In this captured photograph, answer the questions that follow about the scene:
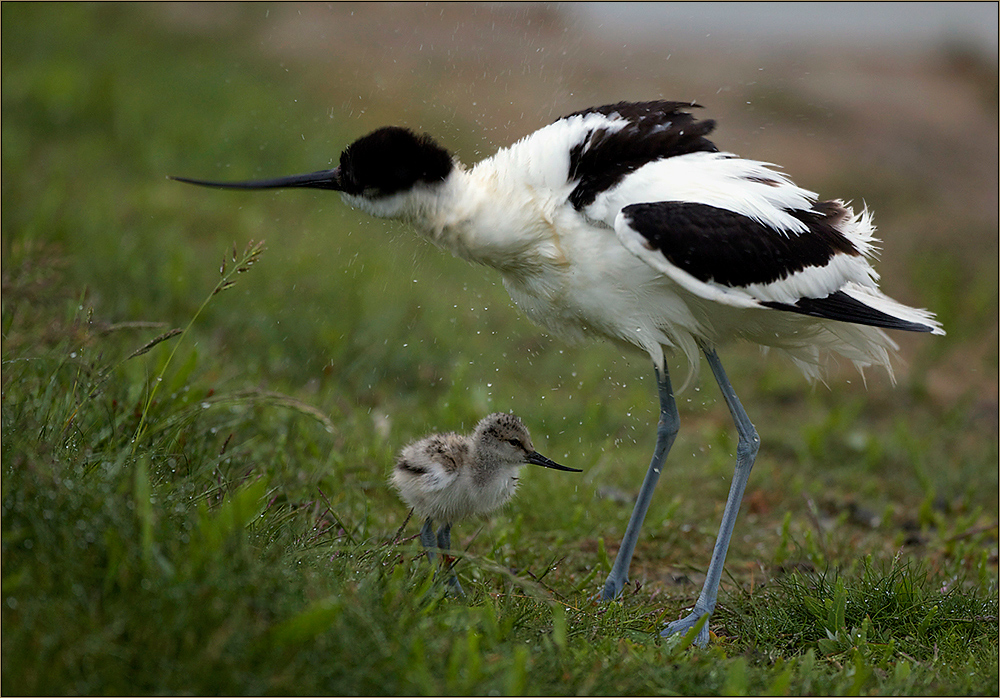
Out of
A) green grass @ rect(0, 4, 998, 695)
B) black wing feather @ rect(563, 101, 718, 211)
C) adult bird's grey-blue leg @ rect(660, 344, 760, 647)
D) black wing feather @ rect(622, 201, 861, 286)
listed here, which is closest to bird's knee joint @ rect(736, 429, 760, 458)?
adult bird's grey-blue leg @ rect(660, 344, 760, 647)

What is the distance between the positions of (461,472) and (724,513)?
3.58 ft

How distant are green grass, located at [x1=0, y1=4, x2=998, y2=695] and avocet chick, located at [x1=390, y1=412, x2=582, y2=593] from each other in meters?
0.19

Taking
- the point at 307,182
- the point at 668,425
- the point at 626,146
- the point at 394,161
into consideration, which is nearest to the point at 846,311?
the point at 668,425

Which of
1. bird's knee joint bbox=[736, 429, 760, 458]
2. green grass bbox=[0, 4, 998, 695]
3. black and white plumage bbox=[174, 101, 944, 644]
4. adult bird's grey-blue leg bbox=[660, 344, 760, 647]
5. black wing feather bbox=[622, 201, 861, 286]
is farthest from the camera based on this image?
bird's knee joint bbox=[736, 429, 760, 458]

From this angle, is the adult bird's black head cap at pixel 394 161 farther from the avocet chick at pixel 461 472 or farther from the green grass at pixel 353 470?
the avocet chick at pixel 461 472

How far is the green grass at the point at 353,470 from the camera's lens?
8.38 feet

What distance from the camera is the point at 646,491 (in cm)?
407

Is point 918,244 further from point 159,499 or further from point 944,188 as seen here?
point 159,499

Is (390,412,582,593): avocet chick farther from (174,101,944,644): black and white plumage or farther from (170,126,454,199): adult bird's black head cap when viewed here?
(170,126,454,199): adult bird's black head cap

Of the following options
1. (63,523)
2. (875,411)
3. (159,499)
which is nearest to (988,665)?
(159,499)

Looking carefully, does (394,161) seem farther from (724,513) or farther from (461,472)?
(724,513)

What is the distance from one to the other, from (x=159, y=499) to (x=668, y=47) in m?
10.0

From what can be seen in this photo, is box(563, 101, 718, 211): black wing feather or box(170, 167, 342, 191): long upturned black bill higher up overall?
box(563, 101, 718, 211): black wing feather

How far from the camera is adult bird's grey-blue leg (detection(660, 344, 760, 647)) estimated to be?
3549 millimetres
